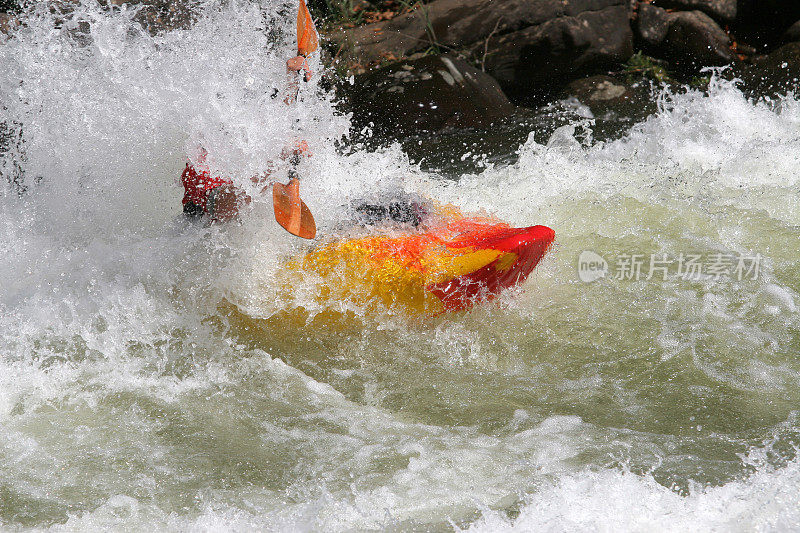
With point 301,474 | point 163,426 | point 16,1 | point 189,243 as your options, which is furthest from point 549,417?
point 16,1

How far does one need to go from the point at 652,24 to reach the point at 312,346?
5.28 m

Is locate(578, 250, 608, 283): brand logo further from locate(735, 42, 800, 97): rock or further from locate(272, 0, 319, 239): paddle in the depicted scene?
locate(735, 42, 800, 97): rock

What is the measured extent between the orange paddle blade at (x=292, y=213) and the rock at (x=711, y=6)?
546 centimetres

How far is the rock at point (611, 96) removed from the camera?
18.2 feet

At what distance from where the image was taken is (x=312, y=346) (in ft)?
8.45

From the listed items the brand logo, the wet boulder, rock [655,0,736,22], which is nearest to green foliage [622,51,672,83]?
the wet boulder

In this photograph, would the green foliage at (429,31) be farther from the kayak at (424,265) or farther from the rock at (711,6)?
the kayak at (424,265)

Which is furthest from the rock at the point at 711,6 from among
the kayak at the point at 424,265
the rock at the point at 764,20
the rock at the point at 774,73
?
the kayak at the point at 424,265

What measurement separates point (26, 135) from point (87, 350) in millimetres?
1078

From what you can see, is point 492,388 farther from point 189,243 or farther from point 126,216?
point 126,216

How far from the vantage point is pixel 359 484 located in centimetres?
194

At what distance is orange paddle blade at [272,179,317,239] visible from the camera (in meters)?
2.37

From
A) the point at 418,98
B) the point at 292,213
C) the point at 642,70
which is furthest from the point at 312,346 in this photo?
the point at 642,70

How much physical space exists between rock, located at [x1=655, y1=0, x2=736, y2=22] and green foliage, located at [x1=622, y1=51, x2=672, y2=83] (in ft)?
2.47
